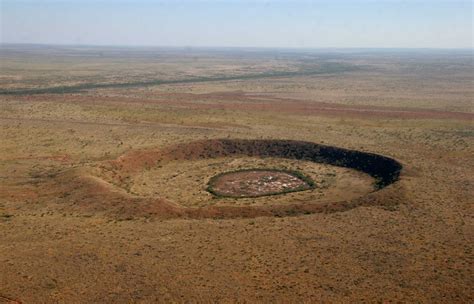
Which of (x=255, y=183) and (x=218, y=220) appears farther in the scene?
(x=255, y=183)

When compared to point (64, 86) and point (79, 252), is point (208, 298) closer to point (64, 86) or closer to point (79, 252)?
point (79, 252)

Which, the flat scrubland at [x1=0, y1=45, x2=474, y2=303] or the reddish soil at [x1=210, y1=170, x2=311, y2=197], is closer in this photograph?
the flat scrubland at [x1=0, y1=45, x2=474, y2=303]

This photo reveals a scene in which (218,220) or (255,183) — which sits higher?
(218,220)

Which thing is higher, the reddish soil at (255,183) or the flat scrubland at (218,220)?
the flat scrubland at (218,220)

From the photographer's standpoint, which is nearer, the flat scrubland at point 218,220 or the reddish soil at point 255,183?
the flat scrubland at point 218,220

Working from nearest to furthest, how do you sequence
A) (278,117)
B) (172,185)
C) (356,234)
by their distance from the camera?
(356,234) → (172,185) → (278,117)

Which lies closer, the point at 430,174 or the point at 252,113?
the point at 430,174

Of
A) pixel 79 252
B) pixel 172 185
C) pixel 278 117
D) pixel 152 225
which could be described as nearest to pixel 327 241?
pixel 152 225

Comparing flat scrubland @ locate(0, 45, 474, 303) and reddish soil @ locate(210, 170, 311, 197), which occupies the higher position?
flat scrubland @ locate(0, 45, 474, 303)
